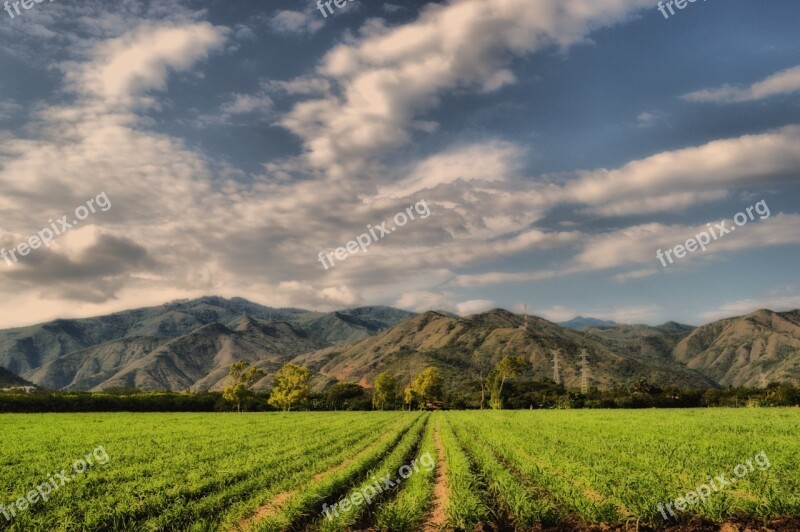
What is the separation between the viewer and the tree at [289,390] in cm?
11750

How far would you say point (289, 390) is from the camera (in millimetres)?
119562

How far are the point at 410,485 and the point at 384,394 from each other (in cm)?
11177

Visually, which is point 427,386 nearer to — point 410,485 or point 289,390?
point 289,390

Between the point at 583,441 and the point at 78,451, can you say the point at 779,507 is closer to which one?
the point at 583,441

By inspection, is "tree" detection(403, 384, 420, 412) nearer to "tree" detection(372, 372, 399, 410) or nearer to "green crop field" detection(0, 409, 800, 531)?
"tree" detection(372, 372, 399, 410)

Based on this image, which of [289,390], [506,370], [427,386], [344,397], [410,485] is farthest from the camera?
[344,397]

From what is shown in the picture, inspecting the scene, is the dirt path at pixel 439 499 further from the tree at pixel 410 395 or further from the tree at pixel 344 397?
the tree at pixel 344 397

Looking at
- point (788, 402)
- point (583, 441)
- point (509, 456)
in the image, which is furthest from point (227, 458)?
point (788, 402)

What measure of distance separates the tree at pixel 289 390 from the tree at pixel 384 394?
1974 cm

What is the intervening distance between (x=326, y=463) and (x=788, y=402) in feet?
358

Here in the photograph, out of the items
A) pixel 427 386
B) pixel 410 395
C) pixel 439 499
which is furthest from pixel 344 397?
pixel 439 499

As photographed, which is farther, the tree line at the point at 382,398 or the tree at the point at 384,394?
the tree at the point at 384,394

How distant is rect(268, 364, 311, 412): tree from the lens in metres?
118

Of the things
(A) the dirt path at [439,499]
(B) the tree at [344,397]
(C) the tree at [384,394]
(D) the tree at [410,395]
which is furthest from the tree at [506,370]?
(A) the dirt path at [439,499]
